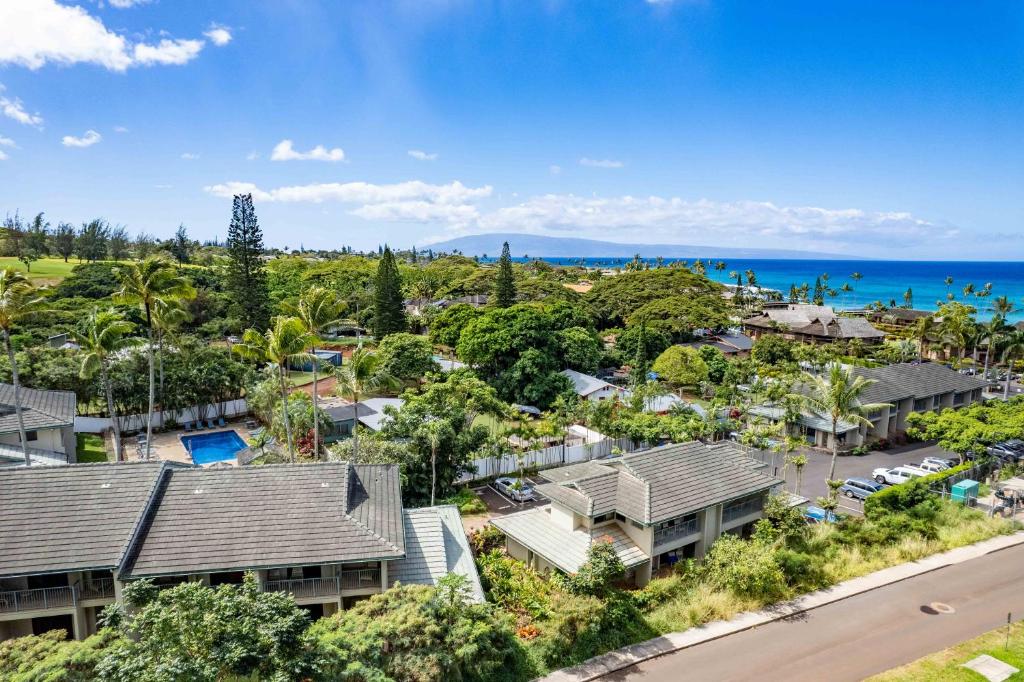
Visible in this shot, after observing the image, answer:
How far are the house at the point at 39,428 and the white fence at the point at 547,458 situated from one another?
18140 millimetres

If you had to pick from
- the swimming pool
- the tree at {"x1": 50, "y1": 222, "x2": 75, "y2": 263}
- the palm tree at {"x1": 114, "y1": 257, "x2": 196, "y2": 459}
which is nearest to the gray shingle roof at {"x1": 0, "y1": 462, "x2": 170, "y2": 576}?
the palm tree at {"x1": 114, "y1": 257, "x2": 196, "y2": 459}

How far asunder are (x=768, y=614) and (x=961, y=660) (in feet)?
15.2

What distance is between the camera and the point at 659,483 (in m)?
19.9

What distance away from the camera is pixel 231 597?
11.2 metres

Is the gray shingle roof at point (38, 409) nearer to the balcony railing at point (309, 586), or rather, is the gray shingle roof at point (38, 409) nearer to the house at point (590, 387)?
the balcony railing at point (309, 586)

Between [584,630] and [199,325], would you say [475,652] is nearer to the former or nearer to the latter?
[584,630]

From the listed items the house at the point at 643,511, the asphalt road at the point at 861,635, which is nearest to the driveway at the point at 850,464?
the asphalt road at the point at 861,635

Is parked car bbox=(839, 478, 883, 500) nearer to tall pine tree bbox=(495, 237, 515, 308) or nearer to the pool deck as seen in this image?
the pool deck

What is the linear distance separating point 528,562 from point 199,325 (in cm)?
5403

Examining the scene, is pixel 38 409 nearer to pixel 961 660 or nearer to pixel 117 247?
pixel 961 660

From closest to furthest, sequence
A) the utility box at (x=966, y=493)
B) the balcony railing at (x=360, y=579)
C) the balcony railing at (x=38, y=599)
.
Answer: the balcony railing at (x=38, y=599), the balcony railing at (x=360, y=579), the utility box at (x=966, y=493)

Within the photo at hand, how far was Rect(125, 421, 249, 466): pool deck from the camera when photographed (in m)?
31.1

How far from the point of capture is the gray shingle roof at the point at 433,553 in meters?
16.4

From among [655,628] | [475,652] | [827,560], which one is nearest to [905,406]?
[827,560]
